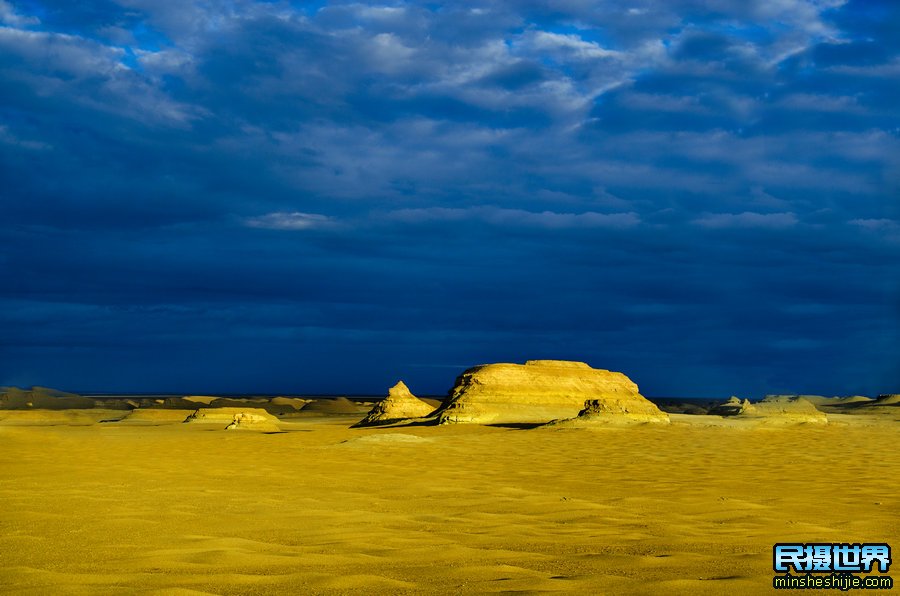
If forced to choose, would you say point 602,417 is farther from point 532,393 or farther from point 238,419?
point 238,419

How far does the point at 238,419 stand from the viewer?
34719mm

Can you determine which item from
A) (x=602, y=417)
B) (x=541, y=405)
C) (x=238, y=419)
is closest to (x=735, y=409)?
(x=541, y=405)

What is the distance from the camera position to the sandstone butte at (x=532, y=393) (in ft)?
107

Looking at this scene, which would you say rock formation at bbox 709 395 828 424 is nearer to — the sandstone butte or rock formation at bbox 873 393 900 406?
the sandstone butte

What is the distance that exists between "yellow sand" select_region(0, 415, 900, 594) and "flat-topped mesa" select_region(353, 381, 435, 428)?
22.9 meters

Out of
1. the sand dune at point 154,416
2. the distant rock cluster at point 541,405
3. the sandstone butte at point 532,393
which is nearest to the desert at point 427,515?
the distant rock cluster at point 541,405

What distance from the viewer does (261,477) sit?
11.8 m

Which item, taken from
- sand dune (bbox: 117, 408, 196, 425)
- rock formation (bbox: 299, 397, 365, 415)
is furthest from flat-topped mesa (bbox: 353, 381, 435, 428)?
rock formation (bbox: 299, 397, 365, 415)

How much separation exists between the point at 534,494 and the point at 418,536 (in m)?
3.43

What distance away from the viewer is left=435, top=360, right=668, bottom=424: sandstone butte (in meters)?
32.6

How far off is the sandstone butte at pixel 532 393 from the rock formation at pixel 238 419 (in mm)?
8741

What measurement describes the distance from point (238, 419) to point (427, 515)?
2882 cm

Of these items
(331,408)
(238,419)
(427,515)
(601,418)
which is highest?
(601,418)

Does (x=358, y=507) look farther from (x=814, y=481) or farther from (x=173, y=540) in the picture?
(x=814, y=481)
